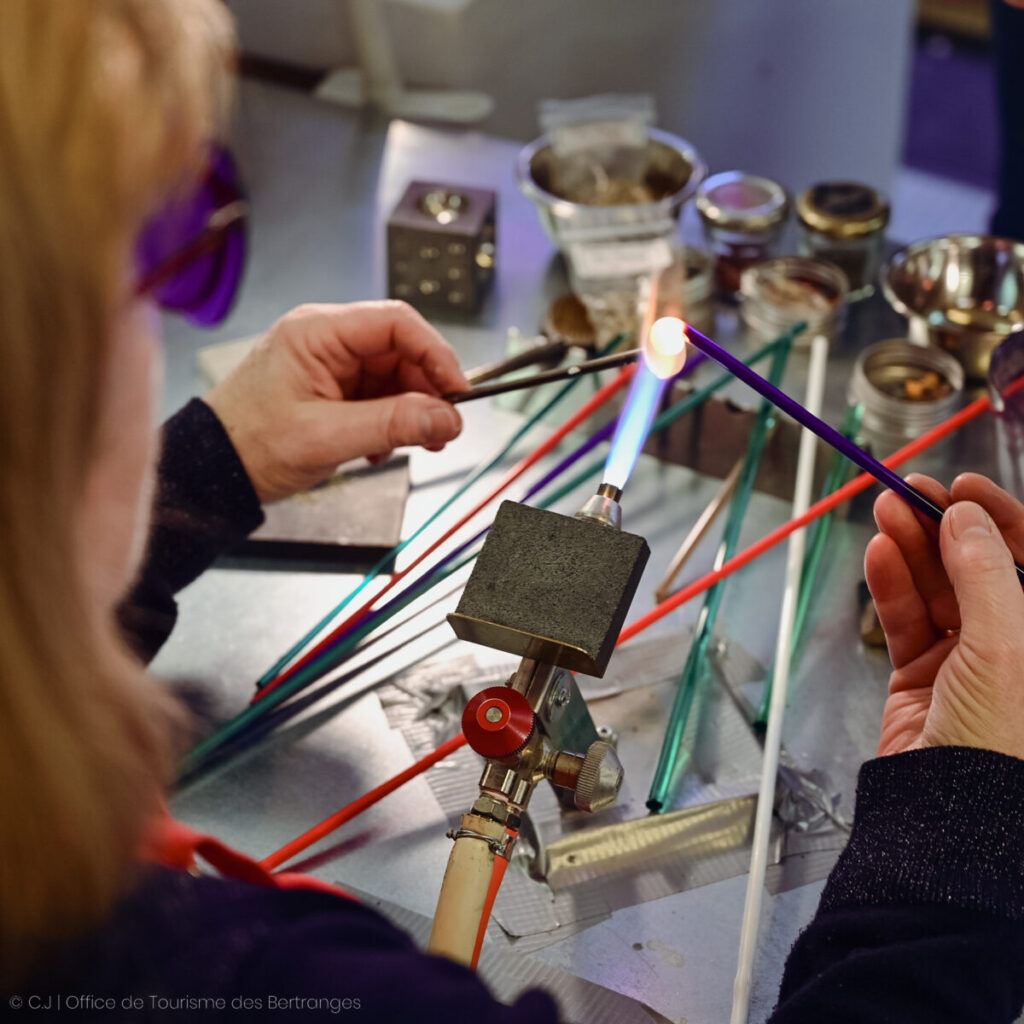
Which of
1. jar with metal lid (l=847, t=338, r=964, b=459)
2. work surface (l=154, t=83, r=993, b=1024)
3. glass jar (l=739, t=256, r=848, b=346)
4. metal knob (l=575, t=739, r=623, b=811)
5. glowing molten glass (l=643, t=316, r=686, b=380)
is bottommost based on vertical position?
work surface (l=154, t=83, r=993, b=1024)

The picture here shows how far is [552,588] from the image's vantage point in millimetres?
634

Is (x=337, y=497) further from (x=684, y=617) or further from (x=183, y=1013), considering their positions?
(x=183, y=1013)

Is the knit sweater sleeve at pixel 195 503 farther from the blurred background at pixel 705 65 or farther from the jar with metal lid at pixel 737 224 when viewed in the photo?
the blurred background at pixel 705 65

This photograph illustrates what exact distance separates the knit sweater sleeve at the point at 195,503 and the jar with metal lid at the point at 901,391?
2.16 feet

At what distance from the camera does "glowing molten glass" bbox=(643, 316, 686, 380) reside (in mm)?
702

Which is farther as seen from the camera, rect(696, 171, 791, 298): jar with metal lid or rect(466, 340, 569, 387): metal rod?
rect(696, 171, 791, 298): jar with metal lid

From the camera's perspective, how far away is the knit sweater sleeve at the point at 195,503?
37.6 inches

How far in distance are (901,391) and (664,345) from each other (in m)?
0.56

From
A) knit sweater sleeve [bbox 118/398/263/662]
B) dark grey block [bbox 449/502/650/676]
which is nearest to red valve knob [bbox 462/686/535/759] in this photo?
dark grey block [bbox 449/502/650/676]

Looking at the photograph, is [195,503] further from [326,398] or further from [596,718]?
[596,718]

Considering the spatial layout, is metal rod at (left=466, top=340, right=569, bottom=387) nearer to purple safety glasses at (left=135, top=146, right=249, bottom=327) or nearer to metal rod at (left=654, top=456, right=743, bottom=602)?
metal rod at (left=654, top=456, right=743, bottom=602)

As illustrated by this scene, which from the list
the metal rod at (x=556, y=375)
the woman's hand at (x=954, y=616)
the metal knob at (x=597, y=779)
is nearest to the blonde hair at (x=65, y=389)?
the metal knob at (x=597, y=779)

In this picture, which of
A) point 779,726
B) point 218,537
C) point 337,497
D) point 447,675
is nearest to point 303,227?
point 337,497

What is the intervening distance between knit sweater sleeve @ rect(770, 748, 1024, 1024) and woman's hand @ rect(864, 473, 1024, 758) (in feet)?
0.11
